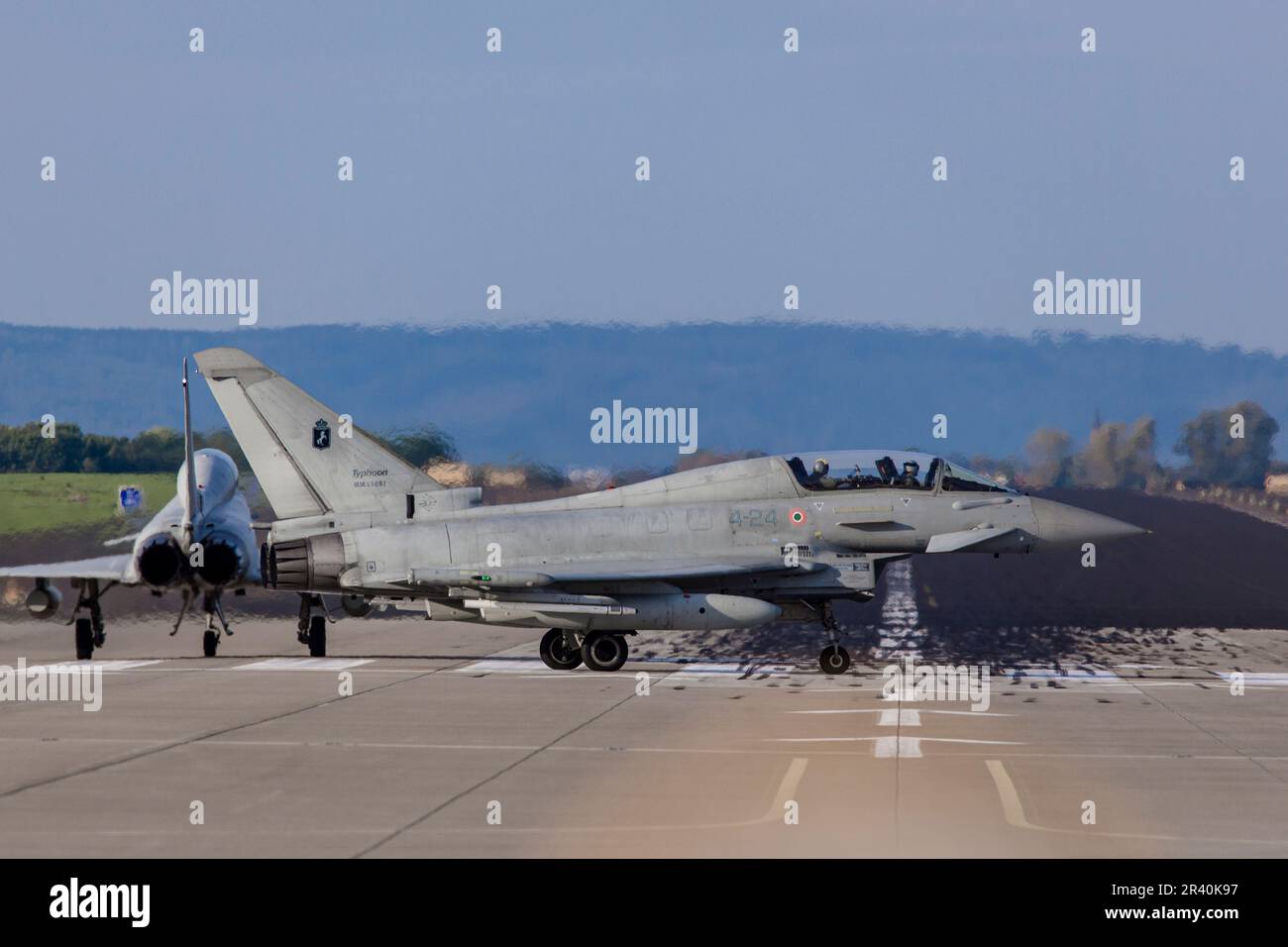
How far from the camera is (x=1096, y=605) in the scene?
36906 mm

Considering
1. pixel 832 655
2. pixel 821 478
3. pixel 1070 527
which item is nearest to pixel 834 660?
pixel 832 655

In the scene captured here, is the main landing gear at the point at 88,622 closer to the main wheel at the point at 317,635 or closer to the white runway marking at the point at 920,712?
the main wheel at the point at 317,635

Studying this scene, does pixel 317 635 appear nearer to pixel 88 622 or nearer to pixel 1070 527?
pixel 88 622

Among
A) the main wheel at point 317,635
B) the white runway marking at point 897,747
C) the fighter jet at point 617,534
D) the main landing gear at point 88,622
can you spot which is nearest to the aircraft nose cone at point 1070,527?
the fighter jet at point 617,534

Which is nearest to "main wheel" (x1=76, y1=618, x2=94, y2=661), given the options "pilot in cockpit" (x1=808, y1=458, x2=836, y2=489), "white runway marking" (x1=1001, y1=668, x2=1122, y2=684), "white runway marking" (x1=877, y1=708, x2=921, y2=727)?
"pilot in cockpit" (x1=808, y1=458, x2=836, y2=489)

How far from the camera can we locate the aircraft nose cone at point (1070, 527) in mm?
24219

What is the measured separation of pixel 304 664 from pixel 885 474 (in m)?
9.51

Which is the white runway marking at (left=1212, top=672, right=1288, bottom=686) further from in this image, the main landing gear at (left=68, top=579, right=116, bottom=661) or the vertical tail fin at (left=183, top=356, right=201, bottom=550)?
the main landing gear at (left=68, top=579, right=116, bottom=661)

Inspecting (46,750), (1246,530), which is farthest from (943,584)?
(46,750)

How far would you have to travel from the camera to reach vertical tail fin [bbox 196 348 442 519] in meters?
24.2

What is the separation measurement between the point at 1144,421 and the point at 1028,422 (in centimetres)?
418

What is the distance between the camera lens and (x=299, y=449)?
80.5 feet

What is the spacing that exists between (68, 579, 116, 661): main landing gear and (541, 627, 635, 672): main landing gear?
8.42m

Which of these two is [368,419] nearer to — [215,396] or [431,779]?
[215,396]
